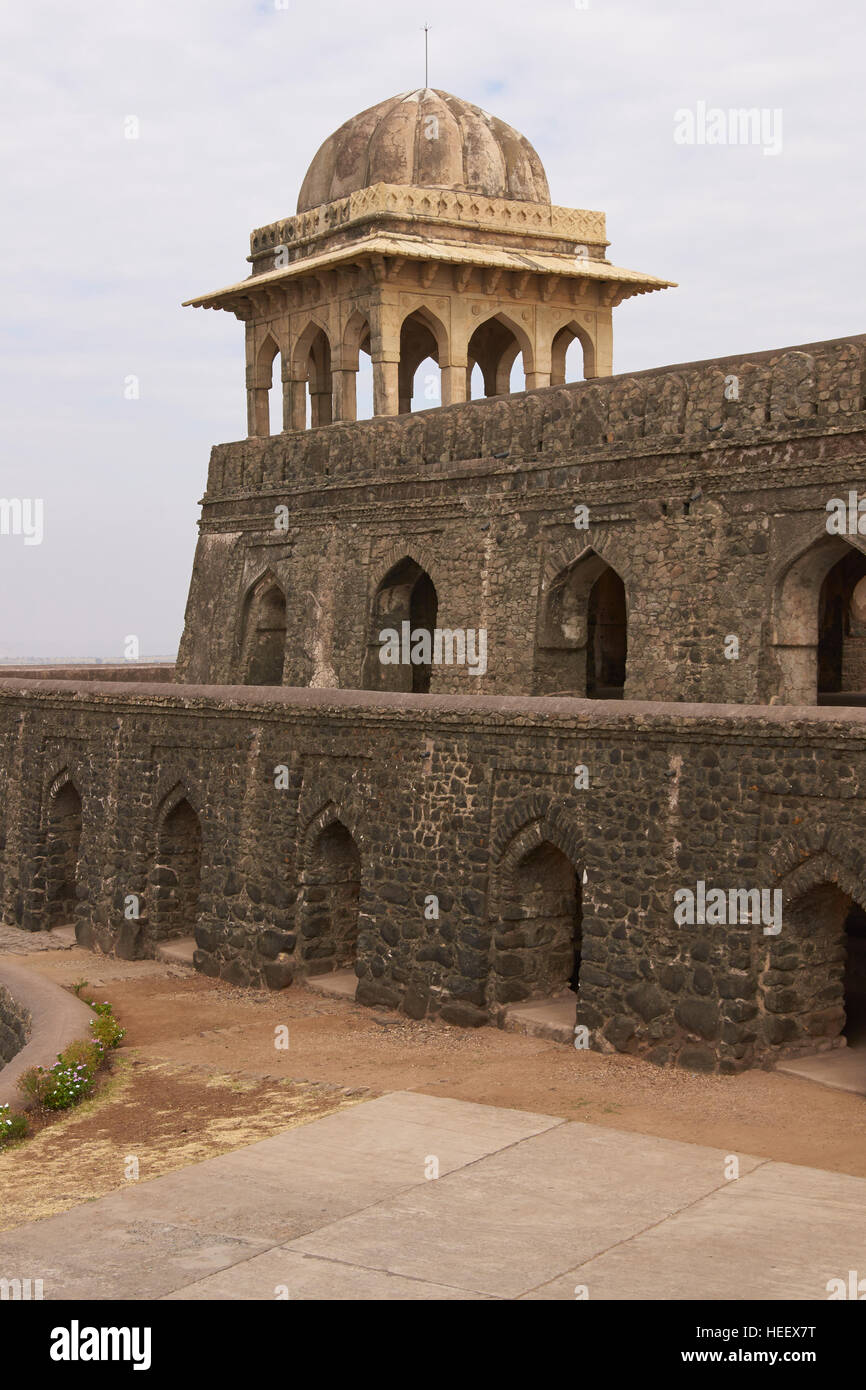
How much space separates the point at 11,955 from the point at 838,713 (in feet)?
42.2

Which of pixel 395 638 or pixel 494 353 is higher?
pixel 494 353

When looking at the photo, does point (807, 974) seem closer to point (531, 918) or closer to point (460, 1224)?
point (531, 918)

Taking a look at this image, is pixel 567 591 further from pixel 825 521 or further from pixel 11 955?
pixel 11 955

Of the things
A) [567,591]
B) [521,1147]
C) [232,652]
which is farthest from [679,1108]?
[232,652]

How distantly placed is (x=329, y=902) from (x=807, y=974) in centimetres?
665

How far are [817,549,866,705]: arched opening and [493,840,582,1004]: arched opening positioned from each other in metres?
6.40

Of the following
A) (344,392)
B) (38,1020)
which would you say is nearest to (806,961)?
(38,1020)

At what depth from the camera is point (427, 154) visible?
2516 cm

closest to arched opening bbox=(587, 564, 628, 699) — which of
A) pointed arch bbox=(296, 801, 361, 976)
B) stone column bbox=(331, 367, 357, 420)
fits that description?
pointed arch bbox=(296, 801, 361, 976)

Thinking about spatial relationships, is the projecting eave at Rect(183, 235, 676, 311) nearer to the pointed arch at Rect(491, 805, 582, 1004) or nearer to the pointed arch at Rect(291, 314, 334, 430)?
the pointed arch at Rect(291, 314, 334, 430)

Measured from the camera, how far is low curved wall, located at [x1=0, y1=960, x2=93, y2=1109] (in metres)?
15.2

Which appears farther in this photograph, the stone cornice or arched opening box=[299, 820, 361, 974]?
the stone cornice

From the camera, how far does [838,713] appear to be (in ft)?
45.2

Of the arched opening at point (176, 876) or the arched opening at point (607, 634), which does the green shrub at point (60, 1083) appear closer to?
the arched opening at point (176, 876)
